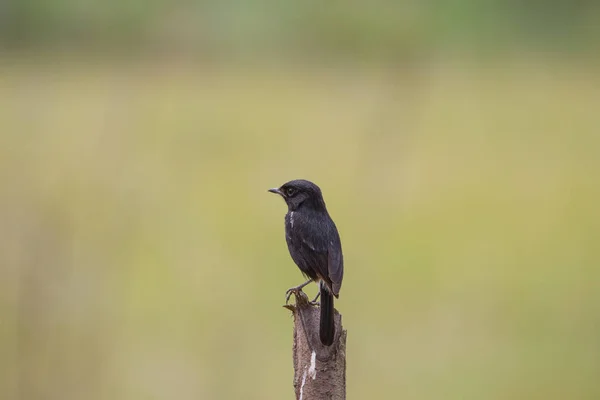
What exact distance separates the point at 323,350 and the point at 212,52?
16.6 feet

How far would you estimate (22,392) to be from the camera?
5.20 m

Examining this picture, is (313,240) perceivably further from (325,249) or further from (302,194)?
(302,194)

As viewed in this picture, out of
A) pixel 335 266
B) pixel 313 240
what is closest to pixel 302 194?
pixel 313 240

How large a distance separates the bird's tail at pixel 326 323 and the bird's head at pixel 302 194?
32.5 inches

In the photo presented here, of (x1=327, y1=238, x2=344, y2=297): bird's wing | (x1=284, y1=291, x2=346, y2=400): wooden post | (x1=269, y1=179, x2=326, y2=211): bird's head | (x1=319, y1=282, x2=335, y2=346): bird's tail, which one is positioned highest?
(x1=269, y1=179, x2=326, y2=211): bird's head

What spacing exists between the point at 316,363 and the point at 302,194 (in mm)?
1110

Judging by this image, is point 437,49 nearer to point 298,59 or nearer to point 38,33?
point 298,59

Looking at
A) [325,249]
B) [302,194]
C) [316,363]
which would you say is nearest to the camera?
[316,363]

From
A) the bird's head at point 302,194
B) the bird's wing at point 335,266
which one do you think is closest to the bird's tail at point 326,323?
the bird's wing at point 335,266

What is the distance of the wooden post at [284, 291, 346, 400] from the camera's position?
2.50m

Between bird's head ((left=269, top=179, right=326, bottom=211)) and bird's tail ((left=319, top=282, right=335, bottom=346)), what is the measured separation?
2.71 feet

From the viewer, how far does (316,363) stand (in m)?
2.54

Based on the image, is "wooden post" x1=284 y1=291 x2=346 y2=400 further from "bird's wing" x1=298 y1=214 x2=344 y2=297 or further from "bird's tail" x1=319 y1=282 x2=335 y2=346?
"bird's wing" x1=298 y1=214 x2=344 y2=297

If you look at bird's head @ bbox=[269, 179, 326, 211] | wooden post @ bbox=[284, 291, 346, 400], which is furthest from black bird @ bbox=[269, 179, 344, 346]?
wooden post @ bbox=[284, 291, 346, 400]
